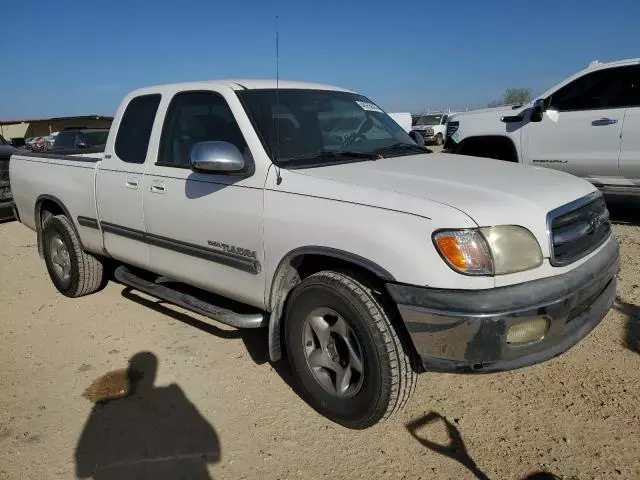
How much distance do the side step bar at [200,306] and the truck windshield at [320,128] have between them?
1.00 meters

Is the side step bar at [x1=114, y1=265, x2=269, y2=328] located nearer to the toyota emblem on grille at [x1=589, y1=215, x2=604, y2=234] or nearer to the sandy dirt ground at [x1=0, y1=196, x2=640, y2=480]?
the sandy dirt ground at [x1=0, y1=196, x2=640, y2=480]

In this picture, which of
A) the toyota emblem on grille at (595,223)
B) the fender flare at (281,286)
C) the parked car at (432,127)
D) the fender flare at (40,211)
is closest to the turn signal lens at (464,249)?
the fender flare at (281,286)

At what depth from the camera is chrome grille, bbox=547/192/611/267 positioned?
103 inches

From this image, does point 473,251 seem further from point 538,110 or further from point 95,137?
point 95,137

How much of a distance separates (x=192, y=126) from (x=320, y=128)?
93 centimetres

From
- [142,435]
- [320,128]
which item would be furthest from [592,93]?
[142,435]

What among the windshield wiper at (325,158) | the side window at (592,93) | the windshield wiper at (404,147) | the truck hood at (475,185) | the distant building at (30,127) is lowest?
the distant building at (30,127)

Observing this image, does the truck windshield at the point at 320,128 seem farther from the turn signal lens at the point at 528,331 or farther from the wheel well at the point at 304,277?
the turn signal lens at the point at 528,331

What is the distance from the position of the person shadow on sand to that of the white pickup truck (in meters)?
0.61

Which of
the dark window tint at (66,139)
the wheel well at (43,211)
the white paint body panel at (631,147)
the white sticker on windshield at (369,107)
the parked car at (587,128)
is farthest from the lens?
the dark window tint at (66,139)

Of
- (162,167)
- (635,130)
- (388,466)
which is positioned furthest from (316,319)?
(635,130)

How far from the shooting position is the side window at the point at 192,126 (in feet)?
11.4

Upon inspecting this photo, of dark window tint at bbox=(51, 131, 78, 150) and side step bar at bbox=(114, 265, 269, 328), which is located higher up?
dark window tint at bbox=(51, 131, 78, 150)

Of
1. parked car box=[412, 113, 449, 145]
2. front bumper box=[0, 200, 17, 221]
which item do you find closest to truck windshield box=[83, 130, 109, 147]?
front bumper box=[0, 200, 17, 221]
